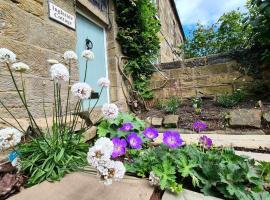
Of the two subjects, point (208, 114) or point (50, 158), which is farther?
point (208, 114)

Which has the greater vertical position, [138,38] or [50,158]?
[138,38]

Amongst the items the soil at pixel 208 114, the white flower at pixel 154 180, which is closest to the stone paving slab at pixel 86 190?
the white flower at pixel 154 180

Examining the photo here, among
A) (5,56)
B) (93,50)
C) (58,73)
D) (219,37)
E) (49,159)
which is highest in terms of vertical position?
(219,37)

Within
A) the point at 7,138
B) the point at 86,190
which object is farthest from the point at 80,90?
the point at 86,190

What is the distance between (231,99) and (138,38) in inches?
82.7

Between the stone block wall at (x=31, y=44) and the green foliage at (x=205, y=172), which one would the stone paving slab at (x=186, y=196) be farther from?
the stone block wall at (x=31, y=44)

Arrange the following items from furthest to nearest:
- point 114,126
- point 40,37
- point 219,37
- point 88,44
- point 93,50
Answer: point 219,37
point 93,50
point 88,44
point 40,37
point 114,126

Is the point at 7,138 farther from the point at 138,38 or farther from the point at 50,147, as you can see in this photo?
the point at 138,38

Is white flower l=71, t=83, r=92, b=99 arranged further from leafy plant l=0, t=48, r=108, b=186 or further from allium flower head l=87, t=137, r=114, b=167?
allium flower head l=87, t=137, r=114, b=167

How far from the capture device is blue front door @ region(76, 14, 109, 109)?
3.04m

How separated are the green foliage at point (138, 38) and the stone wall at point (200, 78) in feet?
0.97

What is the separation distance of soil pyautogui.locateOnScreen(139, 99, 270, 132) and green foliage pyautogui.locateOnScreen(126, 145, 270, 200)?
1.73m

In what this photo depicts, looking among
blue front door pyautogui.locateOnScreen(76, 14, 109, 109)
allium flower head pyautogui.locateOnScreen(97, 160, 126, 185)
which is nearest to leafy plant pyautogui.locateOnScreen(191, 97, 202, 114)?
blue front door pyautogui.locateOnScreen(76, 14, 109, 109)

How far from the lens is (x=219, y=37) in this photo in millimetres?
7148
